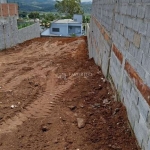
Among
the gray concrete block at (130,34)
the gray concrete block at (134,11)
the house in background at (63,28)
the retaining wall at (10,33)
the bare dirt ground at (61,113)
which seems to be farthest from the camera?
the house in background at (63,28)

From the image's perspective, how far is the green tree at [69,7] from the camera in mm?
44344

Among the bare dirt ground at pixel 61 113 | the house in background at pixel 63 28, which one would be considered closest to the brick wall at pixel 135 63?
the bare dirt ground at pixel 61 113

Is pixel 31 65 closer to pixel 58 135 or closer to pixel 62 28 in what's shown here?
pixel 58 135

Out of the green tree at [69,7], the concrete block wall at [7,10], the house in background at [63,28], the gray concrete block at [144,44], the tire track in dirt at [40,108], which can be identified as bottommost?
the tire track in dirt at [40,108]

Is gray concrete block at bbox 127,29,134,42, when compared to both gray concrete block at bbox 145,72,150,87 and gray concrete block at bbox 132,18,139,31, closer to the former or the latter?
gray concrete block at bbox 132,18,139,31

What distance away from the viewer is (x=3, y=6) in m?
13.8

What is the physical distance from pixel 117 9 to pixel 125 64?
1515mm

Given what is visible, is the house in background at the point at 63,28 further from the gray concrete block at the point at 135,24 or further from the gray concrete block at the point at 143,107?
the gray concrete block at the point at 143,107

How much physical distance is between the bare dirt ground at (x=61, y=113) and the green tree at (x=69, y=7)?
38.9 meters

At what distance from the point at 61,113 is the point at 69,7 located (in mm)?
43662

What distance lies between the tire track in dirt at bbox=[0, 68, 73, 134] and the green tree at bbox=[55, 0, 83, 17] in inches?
1584

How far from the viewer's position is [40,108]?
513 cm

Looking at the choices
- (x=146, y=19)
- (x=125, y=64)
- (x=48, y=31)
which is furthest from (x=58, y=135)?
(x=48, y=31)

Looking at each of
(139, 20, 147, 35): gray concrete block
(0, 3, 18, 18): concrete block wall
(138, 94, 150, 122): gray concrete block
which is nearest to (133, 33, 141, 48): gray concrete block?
(139, 20, 147, 35): gray concrete block
